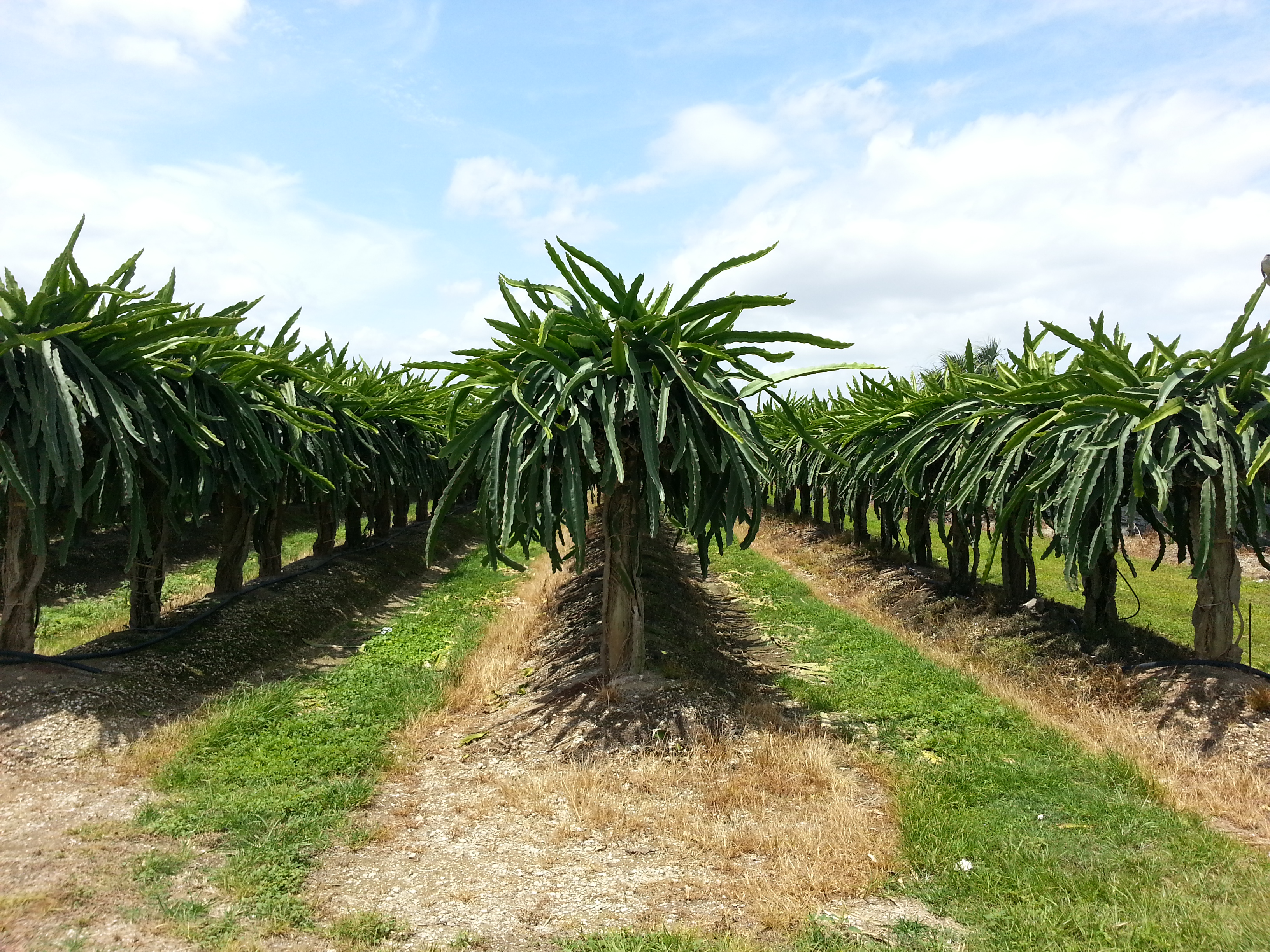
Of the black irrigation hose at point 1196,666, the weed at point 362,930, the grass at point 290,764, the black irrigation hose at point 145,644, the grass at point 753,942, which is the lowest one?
the grass at point 290,764

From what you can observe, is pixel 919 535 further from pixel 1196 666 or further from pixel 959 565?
pixel 1196 666

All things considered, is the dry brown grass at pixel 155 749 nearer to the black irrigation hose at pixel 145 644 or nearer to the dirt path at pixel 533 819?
the dirt path at pixel 533 819

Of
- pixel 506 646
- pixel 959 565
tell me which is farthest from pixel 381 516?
pixel 959 565

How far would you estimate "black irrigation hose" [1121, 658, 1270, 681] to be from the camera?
729cm

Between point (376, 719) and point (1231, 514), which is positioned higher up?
point (1231, 514)

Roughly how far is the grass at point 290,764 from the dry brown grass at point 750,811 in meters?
1.25

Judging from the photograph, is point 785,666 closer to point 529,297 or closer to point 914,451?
point 914,451

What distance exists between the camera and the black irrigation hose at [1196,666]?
7285mm

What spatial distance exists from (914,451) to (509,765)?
22.4ft

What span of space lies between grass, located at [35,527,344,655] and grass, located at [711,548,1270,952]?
27.0 ft

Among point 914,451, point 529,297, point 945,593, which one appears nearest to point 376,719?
point 529,297

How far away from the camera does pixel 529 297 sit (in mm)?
7441

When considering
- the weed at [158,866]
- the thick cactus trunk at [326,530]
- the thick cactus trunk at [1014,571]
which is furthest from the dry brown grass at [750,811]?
the thick cactus trunk at [326,530]

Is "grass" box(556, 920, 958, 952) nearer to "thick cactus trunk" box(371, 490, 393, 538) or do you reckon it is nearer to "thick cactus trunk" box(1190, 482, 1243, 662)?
"thick cactus trunk" box(1190, 482, 1243, 662)
